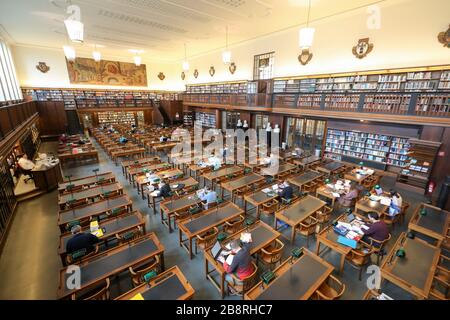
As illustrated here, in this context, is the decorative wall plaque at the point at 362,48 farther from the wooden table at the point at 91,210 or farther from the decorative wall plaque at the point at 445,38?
the wooden table at the point at 91,210

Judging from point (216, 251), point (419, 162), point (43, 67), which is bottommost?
point (216, 251)

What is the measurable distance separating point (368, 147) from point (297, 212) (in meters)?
7.32

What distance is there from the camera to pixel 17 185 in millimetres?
8703

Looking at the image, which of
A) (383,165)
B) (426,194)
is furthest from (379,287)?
(383,165)

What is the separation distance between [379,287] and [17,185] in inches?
507

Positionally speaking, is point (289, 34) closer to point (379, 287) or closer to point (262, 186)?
point (262, 186)

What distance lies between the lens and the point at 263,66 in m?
15.3

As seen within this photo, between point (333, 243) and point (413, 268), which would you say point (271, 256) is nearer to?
point (333, 243)

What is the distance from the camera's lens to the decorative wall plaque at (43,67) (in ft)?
60.1

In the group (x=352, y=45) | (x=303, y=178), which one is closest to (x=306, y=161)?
(x=303, y=178)

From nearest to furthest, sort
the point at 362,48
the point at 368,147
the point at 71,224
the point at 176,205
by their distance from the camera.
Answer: the point at 71,224, the point at 176,205, the point at 362,48, the point at 368,147

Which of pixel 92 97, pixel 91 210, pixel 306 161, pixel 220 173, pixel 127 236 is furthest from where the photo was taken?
pixel 92 97

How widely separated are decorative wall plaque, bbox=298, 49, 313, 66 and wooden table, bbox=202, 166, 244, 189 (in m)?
8.18

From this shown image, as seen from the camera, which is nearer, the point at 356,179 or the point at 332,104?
the point at 356,179
